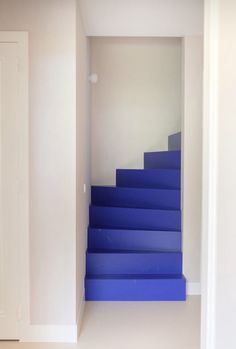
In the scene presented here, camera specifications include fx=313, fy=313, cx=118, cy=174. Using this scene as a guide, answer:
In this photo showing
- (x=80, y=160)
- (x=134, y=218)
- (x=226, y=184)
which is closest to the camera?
(x=226, y=184)

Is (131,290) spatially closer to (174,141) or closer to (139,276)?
(139,276)

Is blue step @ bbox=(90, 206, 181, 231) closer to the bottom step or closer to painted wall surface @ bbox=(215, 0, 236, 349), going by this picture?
the bottom step

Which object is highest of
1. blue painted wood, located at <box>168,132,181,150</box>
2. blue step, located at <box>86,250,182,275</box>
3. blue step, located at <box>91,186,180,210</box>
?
blue painted wood, located at <box>168,132,181,150</box>

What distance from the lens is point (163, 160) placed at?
13.1 ft

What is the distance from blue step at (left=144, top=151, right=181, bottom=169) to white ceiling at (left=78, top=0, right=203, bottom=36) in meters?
1.41

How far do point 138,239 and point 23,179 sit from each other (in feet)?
5.13

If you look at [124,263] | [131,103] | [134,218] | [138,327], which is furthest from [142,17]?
[138,327]

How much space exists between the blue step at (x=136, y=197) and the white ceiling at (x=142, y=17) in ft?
5.54

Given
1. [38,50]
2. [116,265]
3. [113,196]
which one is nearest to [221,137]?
[38,50]

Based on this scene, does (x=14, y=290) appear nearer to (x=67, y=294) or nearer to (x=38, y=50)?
(x=67, y=294)

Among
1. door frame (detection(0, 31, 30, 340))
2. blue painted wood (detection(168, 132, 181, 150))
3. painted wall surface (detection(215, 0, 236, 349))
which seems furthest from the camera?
blue painted wood (detection(168, 132, 181, 150))

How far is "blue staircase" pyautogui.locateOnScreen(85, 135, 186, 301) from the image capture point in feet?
10.00

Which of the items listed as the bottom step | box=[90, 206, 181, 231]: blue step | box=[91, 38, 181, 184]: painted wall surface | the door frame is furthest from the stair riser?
box=[91, 38, 181, 184]: painted wall surface

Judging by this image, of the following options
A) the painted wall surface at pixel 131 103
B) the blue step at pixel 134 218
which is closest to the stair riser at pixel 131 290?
the blue step at pixel 134 218
